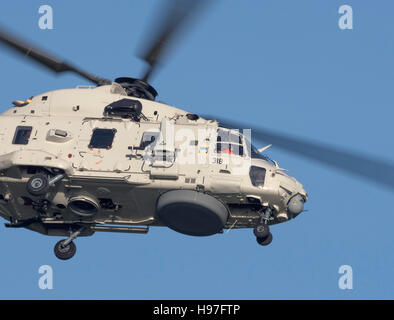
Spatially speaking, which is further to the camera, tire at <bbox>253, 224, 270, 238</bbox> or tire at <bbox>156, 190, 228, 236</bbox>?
tire at <bbox>253, 224, 270, 238</bbox>

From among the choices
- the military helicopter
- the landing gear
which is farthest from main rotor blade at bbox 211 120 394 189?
the landing gear

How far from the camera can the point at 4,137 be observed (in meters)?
32.5

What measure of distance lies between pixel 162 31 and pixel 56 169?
736 centimetres

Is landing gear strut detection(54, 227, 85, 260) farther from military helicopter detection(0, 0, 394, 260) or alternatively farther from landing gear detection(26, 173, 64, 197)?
landing gear detection(26, 173, 64, 197)

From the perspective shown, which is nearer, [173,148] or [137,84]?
[173,148]

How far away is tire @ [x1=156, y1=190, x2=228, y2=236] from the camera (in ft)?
99.3

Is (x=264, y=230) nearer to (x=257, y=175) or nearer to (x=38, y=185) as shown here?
(x=257, y=175)

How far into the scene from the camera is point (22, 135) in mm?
32500

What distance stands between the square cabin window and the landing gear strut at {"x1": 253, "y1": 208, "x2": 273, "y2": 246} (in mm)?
6596

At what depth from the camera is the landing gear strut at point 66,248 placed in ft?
108

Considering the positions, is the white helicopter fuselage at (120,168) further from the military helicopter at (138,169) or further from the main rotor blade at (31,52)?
the main rotor blade at (31,52)

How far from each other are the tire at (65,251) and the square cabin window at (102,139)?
173 inches
